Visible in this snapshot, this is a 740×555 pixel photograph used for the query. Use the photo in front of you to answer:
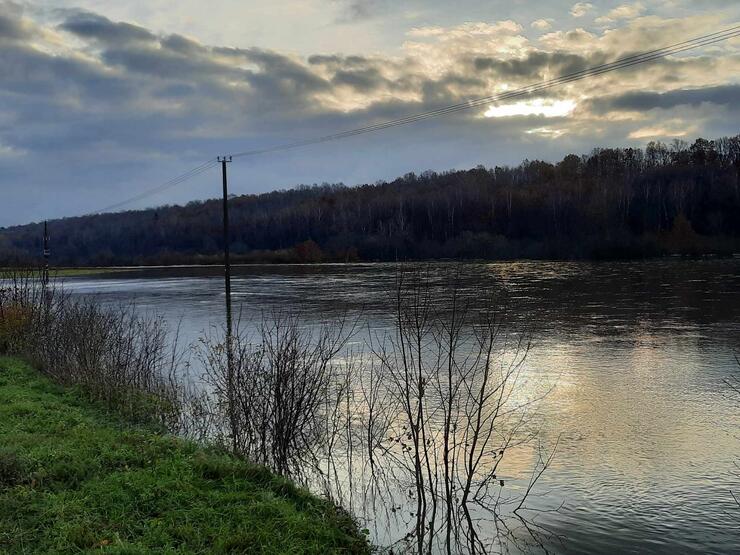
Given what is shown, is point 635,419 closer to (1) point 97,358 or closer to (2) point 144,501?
(2) point 144,501

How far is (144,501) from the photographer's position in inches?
276

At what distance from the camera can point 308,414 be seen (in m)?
10.3

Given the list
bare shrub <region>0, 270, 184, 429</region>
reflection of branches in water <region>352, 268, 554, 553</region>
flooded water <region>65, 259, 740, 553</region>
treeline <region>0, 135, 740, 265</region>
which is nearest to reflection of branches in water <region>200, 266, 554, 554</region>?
reflection of branches in water <region>352, 268, 554, 553</region>

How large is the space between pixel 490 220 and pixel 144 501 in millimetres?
113024

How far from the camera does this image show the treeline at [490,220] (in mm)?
97488

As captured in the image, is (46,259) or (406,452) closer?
(406,452)

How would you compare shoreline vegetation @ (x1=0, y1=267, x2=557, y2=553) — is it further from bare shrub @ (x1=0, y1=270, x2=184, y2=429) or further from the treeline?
the treeline

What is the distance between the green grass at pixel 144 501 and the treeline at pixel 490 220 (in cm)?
6280

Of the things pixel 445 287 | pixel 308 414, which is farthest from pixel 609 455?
pixel 445 287

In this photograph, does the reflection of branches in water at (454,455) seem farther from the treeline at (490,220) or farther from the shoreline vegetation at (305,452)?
the treeline at (490,220)

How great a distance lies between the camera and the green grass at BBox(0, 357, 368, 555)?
617 centimetres

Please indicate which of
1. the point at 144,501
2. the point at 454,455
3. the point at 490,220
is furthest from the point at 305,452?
the point at 490,220

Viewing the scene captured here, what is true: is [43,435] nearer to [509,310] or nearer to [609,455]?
[609,455]

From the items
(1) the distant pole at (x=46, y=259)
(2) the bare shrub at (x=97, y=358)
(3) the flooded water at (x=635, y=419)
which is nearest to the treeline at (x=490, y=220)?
(1) the distant pole at (x=46, y=259)
